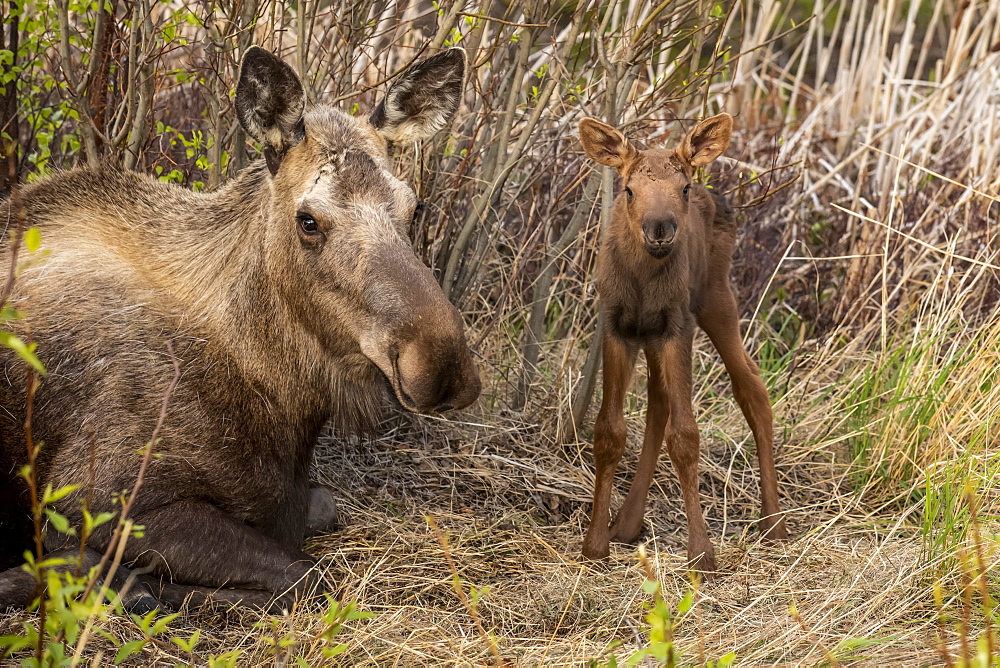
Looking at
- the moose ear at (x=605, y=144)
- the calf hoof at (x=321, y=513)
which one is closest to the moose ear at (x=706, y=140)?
the moose ear at (x=605, y=144)

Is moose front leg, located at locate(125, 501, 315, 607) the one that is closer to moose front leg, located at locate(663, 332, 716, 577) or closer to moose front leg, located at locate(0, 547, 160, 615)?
moose front leg, located at locate(0, 547, 160, 615)

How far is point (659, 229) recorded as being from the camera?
14.1 feet

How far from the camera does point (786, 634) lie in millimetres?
3789

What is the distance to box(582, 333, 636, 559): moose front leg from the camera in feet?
15.6

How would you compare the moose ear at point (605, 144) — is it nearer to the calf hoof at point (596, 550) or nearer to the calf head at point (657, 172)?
the calf head at point (657, 172)

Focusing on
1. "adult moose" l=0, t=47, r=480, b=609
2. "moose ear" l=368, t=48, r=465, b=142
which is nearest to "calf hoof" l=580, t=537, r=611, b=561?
"adult moose" l=0, t=47, r=480, b=609

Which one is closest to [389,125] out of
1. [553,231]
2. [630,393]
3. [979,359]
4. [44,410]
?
[44,410]

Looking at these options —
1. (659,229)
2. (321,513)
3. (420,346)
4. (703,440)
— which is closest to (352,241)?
(420,346)

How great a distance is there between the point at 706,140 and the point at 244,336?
2.17 metres

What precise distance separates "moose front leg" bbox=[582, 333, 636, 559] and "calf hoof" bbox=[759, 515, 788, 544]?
31.4 inches

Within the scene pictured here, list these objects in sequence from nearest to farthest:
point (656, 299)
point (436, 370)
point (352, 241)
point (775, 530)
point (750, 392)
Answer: point (436, 370) → point (352, 241) → point (656, 299) → point (775, 530) → point (750, 392)

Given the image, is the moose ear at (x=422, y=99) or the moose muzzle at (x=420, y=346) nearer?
the moose muzzle at (x=420, y=346)

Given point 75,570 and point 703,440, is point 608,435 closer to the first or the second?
point 703,440

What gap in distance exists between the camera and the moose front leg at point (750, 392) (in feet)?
16.8
